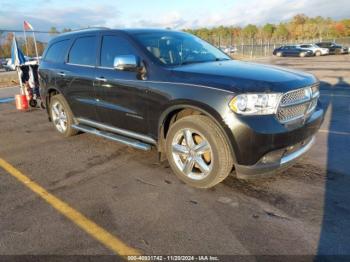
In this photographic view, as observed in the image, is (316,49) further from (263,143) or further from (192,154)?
(263,143)

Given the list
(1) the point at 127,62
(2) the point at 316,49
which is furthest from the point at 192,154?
(2) the point at 316,49

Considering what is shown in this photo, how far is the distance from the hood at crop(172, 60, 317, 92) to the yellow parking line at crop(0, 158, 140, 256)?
1.81 meters

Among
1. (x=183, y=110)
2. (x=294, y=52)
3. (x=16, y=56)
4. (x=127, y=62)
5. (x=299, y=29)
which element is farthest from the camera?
(x=299, y=29)

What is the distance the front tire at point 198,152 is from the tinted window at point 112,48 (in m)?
1.36

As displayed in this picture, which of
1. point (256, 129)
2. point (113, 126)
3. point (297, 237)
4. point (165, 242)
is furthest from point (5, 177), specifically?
point (297, 237)

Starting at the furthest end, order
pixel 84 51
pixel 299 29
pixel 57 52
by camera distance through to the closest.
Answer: pixel 299 29 < pixel 57 52 < pixel 84 51

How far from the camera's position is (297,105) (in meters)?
3.43

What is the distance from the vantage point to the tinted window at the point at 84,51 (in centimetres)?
490

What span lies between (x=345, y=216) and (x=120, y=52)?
11.1ft

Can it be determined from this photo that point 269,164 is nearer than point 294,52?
Yes

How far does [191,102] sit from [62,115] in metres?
3.42

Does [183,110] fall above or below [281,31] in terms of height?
below

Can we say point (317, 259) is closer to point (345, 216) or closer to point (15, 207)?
point (345, 216)

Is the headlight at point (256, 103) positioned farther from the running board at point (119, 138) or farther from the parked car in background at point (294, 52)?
the parked car in background at point (294, 52)
